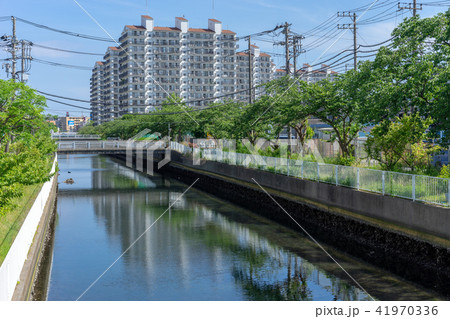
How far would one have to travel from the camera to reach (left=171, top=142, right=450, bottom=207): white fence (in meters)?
19.9

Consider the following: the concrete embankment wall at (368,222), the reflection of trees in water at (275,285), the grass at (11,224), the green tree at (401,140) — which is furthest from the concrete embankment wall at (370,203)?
the grass at (11,224)

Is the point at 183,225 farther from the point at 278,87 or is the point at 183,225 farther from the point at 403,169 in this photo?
the point at 278,87

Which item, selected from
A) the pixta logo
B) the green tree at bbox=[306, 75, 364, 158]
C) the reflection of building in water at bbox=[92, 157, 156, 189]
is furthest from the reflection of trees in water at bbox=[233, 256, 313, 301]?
the pixta logo

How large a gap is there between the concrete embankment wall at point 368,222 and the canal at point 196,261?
3.14 feet

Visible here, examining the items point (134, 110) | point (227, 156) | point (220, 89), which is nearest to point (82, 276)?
point (227, 156)

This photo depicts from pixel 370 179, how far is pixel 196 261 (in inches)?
351

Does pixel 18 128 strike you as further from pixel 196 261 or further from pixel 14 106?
pixel 196 261

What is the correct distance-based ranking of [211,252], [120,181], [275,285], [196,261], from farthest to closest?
[120,181] → [211,252] → [196,261] → [275,285]

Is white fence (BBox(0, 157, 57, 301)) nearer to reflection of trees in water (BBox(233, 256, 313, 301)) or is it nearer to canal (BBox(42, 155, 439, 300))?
canal (BBox(42, 155, 439, 300))

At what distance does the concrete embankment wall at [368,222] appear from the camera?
19.0m

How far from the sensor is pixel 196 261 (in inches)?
871

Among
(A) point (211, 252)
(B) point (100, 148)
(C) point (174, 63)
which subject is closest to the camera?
(A) point (211, 252)

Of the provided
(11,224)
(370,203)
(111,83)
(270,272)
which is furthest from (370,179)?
(111,83)
